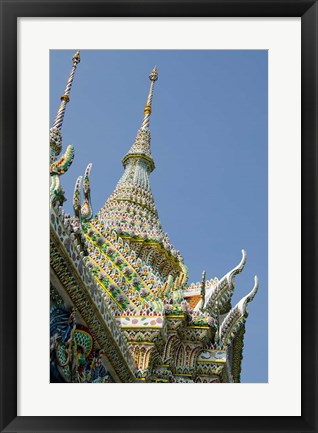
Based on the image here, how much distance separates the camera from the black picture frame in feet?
20.6

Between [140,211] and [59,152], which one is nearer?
[59,152]

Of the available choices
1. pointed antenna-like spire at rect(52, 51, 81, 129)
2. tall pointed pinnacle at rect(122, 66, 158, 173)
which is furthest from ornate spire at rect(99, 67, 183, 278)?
pointed antenna-like spire at rect(52, 51, 81, 129)

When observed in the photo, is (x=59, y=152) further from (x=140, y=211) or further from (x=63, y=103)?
(x=140, y=211)

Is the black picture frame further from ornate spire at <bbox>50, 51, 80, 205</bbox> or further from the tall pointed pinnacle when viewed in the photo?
the tall pointed pinnacle

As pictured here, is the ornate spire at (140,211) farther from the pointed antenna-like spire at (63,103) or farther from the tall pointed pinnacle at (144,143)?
the pointed antenna-like spire at (63,103)

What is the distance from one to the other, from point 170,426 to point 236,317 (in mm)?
10360
